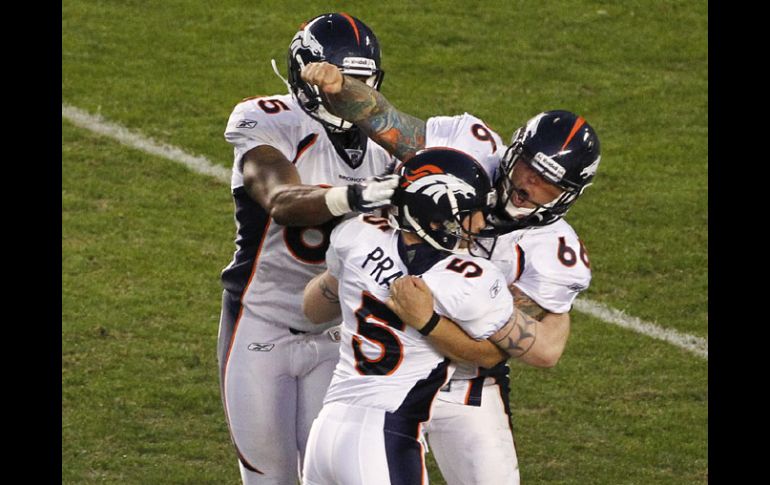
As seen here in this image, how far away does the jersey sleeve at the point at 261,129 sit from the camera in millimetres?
5480

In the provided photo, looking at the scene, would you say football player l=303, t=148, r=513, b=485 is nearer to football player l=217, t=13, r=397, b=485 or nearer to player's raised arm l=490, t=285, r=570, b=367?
player's raised arm l=490, t=285, r=570, b=367

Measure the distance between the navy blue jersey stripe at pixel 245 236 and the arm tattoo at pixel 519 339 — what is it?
1.21 m

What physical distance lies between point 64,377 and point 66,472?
1024 mm

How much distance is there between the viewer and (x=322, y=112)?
5328 millimetres

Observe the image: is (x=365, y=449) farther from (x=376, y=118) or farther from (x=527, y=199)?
(x=376, y=118)

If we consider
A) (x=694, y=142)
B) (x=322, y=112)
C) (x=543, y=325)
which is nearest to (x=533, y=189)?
(x=543, y=325)

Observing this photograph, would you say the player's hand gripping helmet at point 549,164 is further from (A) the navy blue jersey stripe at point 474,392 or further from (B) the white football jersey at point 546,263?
(A) the navy blue jersey stripe at point 474,392

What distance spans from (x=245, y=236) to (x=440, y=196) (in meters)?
1.24

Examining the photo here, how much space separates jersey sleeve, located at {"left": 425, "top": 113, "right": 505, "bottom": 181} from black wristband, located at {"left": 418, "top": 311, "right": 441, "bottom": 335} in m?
0.74

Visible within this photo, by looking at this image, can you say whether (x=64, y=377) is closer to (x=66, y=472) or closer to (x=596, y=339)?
(x=66, y=472)

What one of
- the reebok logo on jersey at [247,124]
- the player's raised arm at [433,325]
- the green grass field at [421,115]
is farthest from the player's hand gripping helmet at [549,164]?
the green grass field at [421,115]

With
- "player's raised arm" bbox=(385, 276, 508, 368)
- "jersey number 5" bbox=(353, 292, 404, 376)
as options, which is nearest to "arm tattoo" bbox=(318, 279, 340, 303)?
"jersey number 5" bbox=(353, 292, 404, 376)

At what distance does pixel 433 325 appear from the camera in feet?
15.5

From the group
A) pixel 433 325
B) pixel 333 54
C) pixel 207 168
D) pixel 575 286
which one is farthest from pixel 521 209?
pixel 207 168
